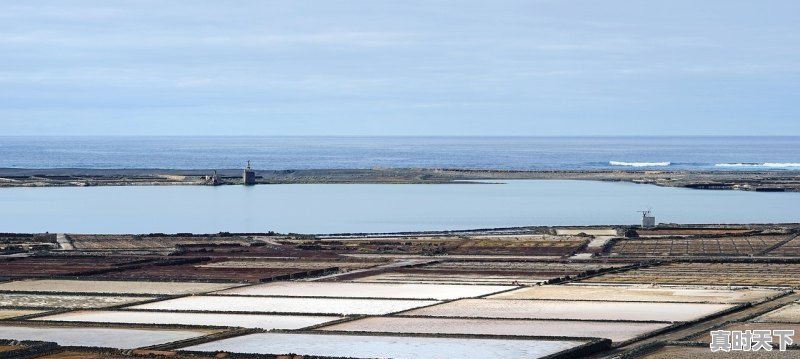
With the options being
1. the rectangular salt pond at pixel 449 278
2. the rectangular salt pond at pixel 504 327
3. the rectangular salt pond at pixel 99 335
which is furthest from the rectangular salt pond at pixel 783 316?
the rectangular salt pond at pixel 99 335

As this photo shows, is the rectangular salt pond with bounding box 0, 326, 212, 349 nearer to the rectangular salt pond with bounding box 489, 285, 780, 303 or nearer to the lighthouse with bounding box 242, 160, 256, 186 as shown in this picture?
the rectangular salt pond with bounding box 489, 285, 780, 303

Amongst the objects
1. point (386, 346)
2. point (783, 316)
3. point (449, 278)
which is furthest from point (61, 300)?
point (783, 316)

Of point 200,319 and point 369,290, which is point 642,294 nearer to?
point 369,290

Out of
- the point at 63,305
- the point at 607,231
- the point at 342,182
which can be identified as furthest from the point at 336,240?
the point at 342,182

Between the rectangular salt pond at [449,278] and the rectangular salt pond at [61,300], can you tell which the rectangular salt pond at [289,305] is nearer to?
the rectangular salt pond at [61,300]

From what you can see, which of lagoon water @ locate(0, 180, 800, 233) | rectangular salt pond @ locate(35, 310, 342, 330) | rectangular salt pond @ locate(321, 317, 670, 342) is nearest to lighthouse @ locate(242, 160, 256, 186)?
lagoon water @ locate(0, 180, 800, 233)

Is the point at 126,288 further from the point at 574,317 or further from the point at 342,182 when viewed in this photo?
the point at 342,182
